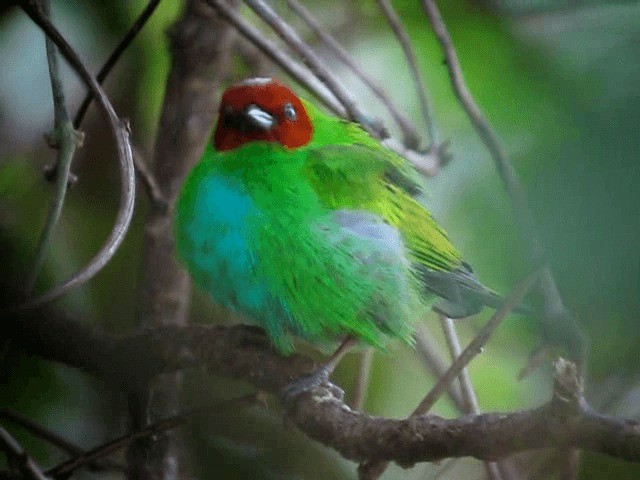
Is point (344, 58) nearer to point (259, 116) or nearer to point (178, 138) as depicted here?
point (259, 116)

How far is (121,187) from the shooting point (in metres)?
1.79

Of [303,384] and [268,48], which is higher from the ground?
[268,48]

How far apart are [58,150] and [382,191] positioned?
32.6 inches

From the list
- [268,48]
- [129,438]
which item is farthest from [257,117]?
[129,438]

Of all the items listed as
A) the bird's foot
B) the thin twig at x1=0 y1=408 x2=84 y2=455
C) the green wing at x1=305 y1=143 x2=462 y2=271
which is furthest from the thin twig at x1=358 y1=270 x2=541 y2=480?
the thin twig at x1=0 y1=408 x2=84 y2=455

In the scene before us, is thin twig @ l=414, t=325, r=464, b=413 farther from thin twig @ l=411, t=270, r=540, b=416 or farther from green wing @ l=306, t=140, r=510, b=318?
thin twig @ l=411, t=270, r=540, b=416

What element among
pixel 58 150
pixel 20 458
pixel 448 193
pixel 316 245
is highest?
pixel 448 193

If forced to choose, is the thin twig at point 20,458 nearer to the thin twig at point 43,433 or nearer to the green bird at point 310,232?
the thin twig at point 43,433

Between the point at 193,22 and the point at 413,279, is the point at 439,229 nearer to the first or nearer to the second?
the point at 413,279

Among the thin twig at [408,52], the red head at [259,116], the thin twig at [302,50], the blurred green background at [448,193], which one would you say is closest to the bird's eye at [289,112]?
the red head at [259,116]

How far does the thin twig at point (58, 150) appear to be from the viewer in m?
1.58

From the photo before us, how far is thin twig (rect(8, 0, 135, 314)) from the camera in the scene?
155 centimetres

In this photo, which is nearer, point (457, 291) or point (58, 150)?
point (58, 150)

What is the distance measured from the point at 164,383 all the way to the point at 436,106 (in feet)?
3.78
